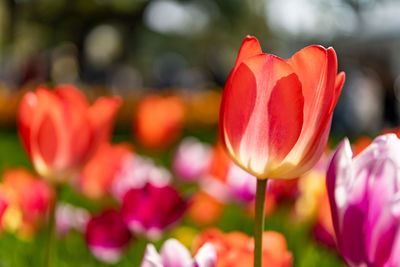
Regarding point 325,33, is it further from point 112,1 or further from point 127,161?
point 127,161

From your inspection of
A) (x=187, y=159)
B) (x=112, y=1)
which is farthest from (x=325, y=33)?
(x=187, y=159)

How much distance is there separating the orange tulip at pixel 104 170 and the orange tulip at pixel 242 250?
775 millimetres

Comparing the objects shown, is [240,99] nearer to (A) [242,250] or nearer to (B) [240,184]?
(A) [242,250]

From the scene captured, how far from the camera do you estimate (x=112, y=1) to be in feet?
66.8

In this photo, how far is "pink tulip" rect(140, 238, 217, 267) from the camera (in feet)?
1.73

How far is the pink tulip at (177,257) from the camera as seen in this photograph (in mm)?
528

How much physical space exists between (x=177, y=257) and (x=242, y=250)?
3.5 inches

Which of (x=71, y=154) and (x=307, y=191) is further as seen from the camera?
(x=307, y=191)

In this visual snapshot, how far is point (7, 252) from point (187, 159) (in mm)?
663

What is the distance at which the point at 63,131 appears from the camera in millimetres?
826

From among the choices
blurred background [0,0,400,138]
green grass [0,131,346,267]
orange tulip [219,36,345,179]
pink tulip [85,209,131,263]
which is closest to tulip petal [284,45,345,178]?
orange tulip [219,36,345,179]

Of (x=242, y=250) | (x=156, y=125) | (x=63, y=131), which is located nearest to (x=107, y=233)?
(x=63, y=131)

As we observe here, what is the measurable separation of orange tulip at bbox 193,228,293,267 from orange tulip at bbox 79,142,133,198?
77cm

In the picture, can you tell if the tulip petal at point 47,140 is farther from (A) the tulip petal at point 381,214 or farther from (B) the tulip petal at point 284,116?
(A) the tulip petal at point 381,214
